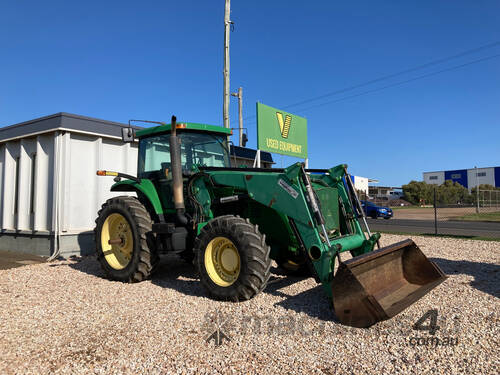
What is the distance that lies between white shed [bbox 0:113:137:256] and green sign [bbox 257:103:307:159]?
13.0 feet

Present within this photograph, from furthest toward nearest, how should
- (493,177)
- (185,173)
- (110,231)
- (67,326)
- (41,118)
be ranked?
1. (493,177)
2. (41,118)
3. (110,231)
4. (185,173)
5. (67,326)

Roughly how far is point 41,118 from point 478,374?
9477 millimetres

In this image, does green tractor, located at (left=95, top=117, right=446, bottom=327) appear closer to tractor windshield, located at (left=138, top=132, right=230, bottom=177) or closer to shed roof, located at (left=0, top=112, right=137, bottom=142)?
tractor windshield, located at (left=138, top=132, right=230, bottom=177)

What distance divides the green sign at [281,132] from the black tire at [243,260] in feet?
21.7

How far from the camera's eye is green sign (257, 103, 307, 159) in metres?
11.2

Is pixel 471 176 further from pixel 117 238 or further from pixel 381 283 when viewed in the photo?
pixel 117 238

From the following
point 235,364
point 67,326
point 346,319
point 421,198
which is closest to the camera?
point 235,364

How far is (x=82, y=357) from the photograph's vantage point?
10.5 feet

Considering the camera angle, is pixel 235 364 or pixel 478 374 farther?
pixel 235 364

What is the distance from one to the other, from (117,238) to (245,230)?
2.80m

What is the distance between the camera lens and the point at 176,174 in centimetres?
518

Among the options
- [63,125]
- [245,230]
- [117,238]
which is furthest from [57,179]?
[245,230]

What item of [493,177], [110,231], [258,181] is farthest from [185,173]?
[493,177]

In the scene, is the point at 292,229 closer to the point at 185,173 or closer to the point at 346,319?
the point at 346,319
